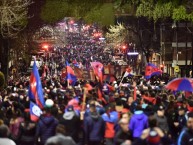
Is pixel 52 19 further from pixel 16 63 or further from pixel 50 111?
pixel 50 111

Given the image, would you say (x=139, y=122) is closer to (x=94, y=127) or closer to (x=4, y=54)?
(x=94, y=127)

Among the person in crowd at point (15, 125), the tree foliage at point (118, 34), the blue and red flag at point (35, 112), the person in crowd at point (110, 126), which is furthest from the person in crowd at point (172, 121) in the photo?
the tree foliage at point (118, 34)

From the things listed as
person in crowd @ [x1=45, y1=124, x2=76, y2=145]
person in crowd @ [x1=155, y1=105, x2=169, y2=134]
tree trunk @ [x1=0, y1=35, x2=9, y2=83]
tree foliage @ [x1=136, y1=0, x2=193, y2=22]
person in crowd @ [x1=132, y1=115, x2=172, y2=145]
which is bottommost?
tree trunk @ [x1=0, y1=35, x2=9, y2=83]

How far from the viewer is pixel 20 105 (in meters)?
17.7

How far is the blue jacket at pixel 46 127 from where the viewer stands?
14008 millimetres

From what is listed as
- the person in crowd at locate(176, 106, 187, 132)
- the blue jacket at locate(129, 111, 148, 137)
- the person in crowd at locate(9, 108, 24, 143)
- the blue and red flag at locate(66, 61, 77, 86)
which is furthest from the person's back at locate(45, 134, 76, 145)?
the blue and red flag at locate(66, 61, 77, 86)

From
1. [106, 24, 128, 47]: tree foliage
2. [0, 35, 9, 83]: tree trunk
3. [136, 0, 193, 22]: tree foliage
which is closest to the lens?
[136, 0, 193, 22]: tree foliage

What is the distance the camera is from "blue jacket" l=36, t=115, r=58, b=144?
14.0 meters

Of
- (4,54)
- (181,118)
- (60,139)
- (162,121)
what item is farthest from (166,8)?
(60,139)

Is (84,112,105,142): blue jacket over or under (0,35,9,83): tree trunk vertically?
over

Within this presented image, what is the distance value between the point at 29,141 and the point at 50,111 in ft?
2.75

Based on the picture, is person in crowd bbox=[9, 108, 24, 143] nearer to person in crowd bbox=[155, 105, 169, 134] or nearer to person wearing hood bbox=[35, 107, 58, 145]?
person wearing hood bbox=[35, 107, 58, 145]

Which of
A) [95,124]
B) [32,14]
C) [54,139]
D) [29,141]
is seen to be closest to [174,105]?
[95,124]

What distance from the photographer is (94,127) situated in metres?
14.2
